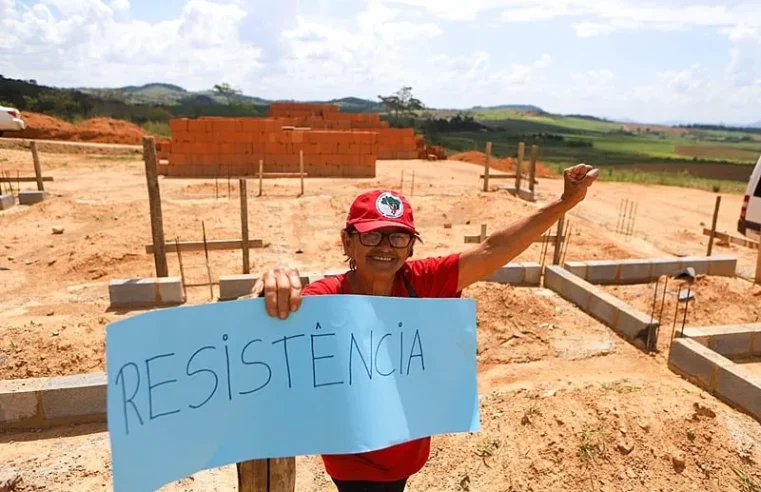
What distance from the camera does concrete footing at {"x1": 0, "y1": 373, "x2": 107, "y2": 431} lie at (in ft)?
12.1

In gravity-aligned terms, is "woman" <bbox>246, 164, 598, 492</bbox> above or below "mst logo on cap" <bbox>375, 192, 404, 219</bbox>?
below

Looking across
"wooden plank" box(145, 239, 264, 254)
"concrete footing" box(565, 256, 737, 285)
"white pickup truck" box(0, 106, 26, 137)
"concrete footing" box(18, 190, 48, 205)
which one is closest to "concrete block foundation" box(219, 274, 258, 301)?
"wooden plank" box(145, 239, 264, 254)

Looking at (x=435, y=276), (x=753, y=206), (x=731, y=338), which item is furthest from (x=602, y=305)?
(x=435, y=276)

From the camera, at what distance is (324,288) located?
1672mm

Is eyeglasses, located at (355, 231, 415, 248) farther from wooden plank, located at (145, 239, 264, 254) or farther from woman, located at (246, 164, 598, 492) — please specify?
wooden plank, located at (145, 239, 264, 254)

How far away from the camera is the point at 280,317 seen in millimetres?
1410

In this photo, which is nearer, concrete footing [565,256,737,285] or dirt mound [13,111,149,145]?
concrete footing [565,256,737,285]

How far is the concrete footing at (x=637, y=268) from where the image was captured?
709 cm

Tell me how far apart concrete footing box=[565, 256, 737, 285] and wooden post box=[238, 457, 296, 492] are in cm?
615

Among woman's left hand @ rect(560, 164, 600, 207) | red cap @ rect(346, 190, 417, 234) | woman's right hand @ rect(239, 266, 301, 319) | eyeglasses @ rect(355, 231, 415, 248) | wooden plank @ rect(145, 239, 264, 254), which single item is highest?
woman's left hand @ rect(560, 164, 600, 207)

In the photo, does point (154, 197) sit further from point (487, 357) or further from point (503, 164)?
point (503, 164)

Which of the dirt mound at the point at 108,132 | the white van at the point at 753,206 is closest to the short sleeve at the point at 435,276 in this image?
the white van at the point at 753,206

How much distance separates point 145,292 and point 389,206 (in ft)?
17.0

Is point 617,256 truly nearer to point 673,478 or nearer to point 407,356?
point 673,478
